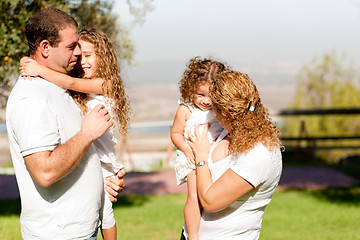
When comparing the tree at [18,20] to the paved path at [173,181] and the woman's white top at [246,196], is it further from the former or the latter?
the paved path at [173,181]

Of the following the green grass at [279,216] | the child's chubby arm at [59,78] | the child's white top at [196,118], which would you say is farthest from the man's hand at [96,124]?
the green grass at [279,216]

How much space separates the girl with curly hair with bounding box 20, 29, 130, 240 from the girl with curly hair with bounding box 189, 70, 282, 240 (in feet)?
2.78

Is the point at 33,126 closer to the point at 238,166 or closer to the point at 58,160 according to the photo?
the point at 58,160

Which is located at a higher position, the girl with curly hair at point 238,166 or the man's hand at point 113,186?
the girl with curly hair at point 238,166

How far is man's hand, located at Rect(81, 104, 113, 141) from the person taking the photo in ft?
8.00

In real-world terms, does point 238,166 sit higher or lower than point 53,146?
lower

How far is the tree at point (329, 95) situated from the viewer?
20.5 metres

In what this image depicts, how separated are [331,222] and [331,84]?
49.1 ft

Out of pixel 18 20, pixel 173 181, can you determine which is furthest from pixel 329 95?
pixel 18 20

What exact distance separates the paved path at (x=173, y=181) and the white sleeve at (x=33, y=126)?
7748 mm

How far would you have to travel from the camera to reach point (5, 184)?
35.1ft

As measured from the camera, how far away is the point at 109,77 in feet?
11.1

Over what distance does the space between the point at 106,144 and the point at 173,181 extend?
7740mm

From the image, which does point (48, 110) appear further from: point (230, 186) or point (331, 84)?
point (331, 84)
